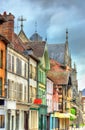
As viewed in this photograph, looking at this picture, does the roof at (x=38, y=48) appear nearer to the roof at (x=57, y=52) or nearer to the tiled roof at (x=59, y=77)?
the tiled roof at (x=59, y=77)

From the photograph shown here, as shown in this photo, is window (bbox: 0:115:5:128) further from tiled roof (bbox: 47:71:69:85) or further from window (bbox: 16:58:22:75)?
tiled roof (bbox: 47:71:69:85)

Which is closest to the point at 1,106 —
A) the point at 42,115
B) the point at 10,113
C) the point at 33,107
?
the point at 10,113

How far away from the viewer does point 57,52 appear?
4973 inches

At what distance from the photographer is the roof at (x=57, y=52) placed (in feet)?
410

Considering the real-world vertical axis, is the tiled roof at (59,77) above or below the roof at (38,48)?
below

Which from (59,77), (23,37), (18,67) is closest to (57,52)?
(23,37)

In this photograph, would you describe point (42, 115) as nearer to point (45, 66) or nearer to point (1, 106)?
point (45, 66)

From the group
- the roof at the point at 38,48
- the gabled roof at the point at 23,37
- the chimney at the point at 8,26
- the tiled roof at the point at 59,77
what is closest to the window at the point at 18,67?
the chimney at the point at 8,26

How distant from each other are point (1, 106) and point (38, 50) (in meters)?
28.4

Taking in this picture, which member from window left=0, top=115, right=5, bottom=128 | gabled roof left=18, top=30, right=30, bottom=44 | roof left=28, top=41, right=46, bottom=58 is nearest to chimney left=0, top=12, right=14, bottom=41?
window left=0, top=115, right=5, bottom=128

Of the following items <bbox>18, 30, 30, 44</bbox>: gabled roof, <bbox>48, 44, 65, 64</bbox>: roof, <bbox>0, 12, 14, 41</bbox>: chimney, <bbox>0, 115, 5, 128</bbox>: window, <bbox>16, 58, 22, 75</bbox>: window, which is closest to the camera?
<bbox>0, 115, 5, 128</bbox>: window

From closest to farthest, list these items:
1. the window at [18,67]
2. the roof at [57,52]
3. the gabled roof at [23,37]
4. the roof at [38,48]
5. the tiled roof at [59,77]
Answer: the window at [18,67], the roof at [38,48], the tiled roof at [59,77], the gabled roof at [23,37], the roof at [57,52]

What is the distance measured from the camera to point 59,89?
94.4m

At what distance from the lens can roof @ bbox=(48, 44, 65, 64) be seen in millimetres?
125062
